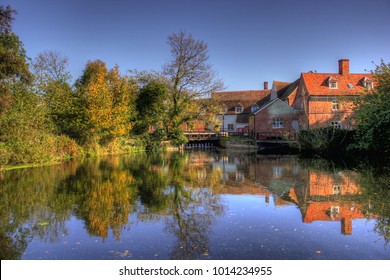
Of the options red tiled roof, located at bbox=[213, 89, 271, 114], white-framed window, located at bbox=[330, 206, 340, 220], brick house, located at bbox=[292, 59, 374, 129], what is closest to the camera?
white-framed window, located at bbox=[330, 206, 340, 220]

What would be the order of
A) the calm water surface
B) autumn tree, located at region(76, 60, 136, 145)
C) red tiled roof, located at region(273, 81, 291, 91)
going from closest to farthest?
the calm water surface < autumn tree, located at region(76, 60, 136, 145) < red tiled roof, located at region(273, 81, 291, 91)

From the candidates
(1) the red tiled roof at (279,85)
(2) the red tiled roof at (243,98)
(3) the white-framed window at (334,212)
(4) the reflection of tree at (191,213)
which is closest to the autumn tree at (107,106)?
(4) the reflection of tree at (191,213)

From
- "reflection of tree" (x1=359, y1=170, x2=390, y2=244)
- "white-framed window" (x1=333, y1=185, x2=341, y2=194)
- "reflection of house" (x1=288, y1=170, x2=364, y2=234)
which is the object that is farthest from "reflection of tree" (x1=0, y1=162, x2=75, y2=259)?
"white-framed window" (x1=333, y1=185, x2=341, y2=194)

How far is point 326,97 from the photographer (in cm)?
4328

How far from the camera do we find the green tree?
22.4 meters

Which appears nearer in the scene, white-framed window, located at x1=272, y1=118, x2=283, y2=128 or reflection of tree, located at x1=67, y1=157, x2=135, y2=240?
reflection of tree, located at x1=67, y1=157, x2=135, y2=240

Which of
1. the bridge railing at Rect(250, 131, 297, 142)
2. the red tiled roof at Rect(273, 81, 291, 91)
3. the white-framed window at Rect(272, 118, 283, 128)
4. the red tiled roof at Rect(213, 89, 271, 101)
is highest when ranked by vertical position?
the red tiled roof at Rect(273, 81, 291, 91)

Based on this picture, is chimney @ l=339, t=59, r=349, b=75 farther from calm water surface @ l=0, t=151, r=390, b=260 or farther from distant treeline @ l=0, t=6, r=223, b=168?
calm water surface @ l=0, t=151, r=390, b=260

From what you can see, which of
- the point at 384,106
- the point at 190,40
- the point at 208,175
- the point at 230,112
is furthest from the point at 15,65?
the point at 230,112

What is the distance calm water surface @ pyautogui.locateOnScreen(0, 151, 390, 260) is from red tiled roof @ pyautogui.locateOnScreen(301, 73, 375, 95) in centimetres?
3063

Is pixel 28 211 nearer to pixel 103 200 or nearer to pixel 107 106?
pixel 103 200

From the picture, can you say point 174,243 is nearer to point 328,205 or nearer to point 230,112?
point 328,205

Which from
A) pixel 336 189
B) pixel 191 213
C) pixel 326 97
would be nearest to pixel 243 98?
pixel 326 97

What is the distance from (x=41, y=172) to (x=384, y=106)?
68.0 ft
